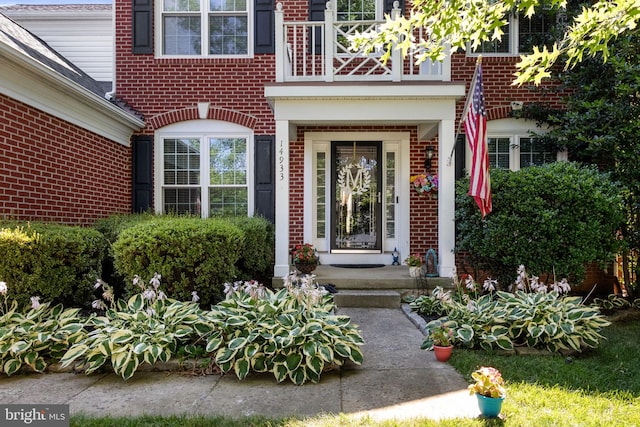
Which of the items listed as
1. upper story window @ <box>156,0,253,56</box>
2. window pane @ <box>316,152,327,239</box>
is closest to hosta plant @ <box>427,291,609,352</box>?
window pane @ <box>316,152,327,239</box>

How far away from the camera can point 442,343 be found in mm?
3820

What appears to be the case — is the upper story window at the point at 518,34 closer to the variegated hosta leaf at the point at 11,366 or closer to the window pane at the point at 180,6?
the window pane at the point at 180,6

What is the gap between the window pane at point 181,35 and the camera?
771cm

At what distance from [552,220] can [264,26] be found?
19.5ft

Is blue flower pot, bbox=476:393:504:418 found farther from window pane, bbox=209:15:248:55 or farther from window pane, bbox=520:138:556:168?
window pane, bbox=209:15:248:55

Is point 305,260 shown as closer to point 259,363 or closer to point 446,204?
point 446,204

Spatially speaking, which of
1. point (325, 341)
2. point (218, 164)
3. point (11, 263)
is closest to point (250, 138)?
point (218, 164)

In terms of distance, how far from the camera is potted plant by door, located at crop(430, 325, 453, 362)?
12.4 feet

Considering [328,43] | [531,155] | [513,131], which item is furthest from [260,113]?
[531,155]

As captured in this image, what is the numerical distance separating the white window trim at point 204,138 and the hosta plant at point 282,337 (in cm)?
392

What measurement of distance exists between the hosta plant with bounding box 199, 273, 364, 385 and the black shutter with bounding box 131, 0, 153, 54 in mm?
5874

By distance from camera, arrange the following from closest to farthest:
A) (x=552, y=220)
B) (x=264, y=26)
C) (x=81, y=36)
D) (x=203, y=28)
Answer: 1. (x=552, y=220)
2. (x=264, y=26)
3. (x=203, y=28)
4. (x=81, y=36)

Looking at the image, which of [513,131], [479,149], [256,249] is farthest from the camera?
[513,131]

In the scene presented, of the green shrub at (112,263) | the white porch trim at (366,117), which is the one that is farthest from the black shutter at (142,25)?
the green shrub at (112,263)
